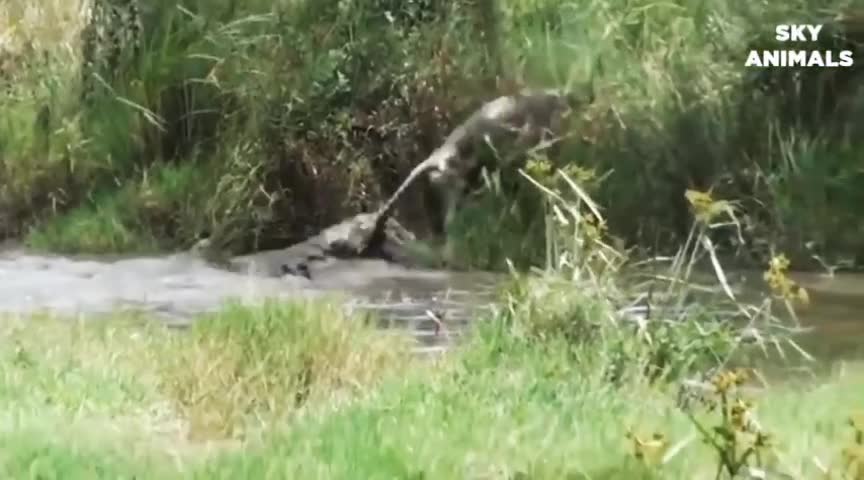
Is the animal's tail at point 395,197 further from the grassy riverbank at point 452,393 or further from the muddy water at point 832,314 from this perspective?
the muddy water at point 832,314

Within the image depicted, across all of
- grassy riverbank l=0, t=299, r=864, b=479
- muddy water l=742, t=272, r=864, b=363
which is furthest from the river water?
grassy riverbank l=0, t=299, r=864, b=479

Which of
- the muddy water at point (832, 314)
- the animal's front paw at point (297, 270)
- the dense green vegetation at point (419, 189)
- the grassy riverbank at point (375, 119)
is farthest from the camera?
the grassy riverbank at point (375, 119)

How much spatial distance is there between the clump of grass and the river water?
109 mm

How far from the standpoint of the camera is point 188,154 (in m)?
2.71

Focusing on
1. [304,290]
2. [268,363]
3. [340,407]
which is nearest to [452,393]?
[340,407]

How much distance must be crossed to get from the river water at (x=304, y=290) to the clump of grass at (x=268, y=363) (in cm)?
11

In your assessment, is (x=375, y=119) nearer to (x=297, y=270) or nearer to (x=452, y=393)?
(x=297, y=270)

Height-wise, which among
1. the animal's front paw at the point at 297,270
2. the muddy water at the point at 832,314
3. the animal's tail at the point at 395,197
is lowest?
the muddy water at the point at 832,314

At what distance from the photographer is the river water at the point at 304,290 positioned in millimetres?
2264

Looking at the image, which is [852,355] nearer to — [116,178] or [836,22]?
[836,22]

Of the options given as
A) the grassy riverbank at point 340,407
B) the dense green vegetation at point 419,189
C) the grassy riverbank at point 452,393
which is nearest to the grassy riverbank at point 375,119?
the dense green vegetation at point 419,189

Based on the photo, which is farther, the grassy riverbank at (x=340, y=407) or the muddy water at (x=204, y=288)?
A: the muddy water at (x=204, y=288)

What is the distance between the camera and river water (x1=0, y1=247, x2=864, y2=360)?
2264 mm

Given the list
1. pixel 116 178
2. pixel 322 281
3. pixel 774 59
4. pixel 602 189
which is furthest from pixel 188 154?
pixel 774 59
